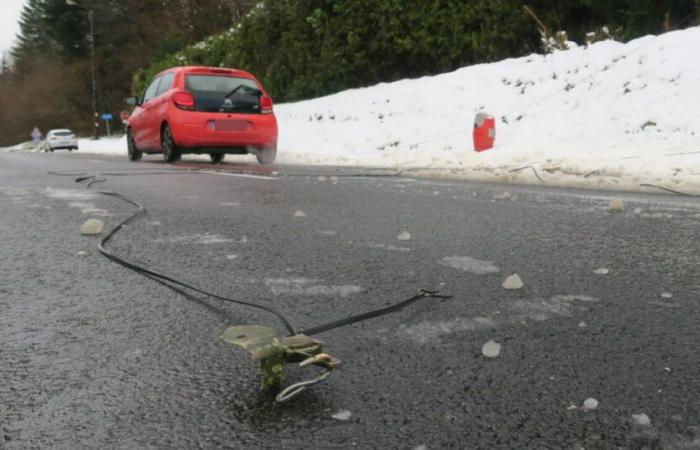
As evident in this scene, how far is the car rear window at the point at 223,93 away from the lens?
10.3 meters

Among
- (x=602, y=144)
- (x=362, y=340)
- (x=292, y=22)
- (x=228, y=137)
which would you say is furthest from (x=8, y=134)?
(x=362, y=340)

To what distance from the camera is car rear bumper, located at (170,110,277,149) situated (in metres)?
10.2

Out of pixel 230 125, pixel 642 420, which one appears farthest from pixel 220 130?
pixel 642 420

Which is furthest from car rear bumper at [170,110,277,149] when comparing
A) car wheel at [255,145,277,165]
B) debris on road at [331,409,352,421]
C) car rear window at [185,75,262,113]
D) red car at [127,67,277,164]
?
debris on road at [331,409,352,421]

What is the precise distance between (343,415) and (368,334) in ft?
1.77

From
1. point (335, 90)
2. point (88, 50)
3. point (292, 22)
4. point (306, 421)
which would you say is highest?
point (88, 50)

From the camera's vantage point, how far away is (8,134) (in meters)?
64.8

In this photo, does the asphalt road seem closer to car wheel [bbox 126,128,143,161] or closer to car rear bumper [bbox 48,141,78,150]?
car wheel [bbox 126,128,143,161]

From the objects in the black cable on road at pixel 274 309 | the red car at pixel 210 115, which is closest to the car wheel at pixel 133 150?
the red car at pixel 210 115

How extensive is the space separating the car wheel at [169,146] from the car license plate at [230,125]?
827 millimetres

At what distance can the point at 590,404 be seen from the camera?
142 centimetres

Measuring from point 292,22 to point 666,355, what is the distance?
18.8m

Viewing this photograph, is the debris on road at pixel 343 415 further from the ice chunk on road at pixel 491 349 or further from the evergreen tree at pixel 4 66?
the evergreen tree at pixel 4 66

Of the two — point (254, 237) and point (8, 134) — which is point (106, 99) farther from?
point (254, 237)
